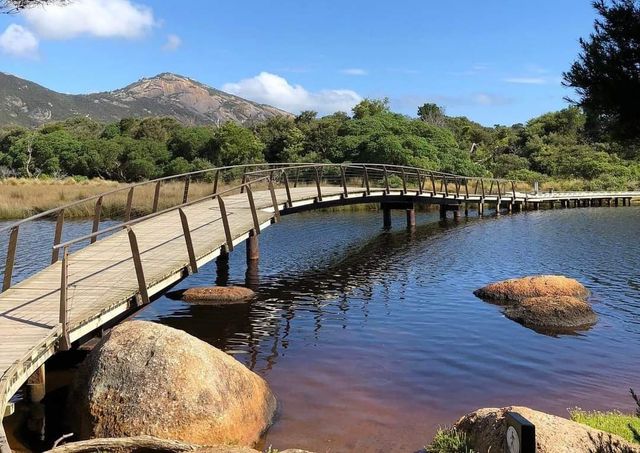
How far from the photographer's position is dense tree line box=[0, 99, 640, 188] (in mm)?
48250

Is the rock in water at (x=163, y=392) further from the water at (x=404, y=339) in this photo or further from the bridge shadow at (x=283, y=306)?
the bridge shadow at (x=283, y=306)

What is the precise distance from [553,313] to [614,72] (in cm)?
585

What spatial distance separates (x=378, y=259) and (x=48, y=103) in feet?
622

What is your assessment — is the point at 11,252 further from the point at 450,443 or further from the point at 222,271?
the point at 222,271

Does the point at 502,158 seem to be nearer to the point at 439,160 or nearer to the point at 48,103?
the point at 439,160

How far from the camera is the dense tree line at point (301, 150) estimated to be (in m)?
48.2

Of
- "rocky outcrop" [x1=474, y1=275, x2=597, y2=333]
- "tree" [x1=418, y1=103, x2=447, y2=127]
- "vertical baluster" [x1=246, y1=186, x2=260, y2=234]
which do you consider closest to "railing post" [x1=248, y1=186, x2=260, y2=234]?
"vertical baluster" [x1=246, y1=186, x2=260, y2=234]

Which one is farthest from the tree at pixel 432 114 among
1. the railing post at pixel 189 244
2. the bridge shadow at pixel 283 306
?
the railing post at pixel 189 244

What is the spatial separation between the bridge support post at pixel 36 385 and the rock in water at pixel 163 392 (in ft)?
2.67

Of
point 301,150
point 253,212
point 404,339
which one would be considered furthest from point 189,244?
point 301,150

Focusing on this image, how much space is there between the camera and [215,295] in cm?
1321

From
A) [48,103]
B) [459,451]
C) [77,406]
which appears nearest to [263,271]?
[77,406]

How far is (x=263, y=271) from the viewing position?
55.5ft

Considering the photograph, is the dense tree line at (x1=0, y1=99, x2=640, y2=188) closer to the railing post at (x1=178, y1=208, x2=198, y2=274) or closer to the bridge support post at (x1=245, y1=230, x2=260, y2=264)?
the bridge support post at (x1=245, y1=230, x2=260, y2=264)
